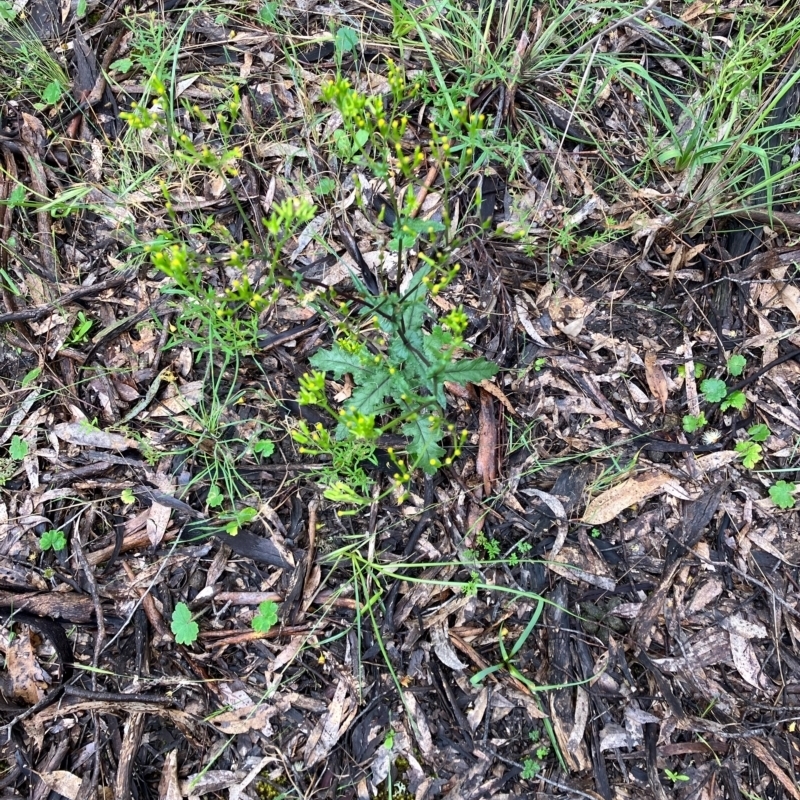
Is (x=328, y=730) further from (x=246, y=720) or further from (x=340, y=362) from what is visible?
(x=340, y=362)

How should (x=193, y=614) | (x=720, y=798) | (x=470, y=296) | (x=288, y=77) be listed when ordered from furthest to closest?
(x=288, y=77), (x=470, y=296), (x=193, y=614), (x=720, y=798)

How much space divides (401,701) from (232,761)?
0.71 metres

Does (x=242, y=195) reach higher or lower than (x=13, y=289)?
higher

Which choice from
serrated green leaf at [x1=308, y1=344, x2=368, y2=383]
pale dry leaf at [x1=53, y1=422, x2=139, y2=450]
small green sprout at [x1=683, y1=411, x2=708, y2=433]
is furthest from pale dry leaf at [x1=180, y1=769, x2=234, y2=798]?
small green sprout at [x1=683, y1=411, x2=708, y2=433]

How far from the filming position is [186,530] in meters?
2.54

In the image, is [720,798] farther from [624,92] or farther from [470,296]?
[624,92]

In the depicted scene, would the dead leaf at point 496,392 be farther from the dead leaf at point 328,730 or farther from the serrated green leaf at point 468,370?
the dead leaf at point 328,730

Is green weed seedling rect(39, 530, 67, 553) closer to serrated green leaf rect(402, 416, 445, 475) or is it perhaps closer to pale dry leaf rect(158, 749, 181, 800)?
pale dry leaf rect(158, 749, 181, 800)

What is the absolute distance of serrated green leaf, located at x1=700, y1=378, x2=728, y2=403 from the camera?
2.54 meters

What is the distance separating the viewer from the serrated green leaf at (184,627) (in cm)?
242

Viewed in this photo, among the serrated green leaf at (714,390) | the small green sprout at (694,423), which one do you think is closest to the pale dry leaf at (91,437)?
the small green sprout at (694,423)

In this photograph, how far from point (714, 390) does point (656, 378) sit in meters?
0.24

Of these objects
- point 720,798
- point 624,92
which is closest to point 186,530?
point 720,798

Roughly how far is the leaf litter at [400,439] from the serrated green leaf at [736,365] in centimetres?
1
